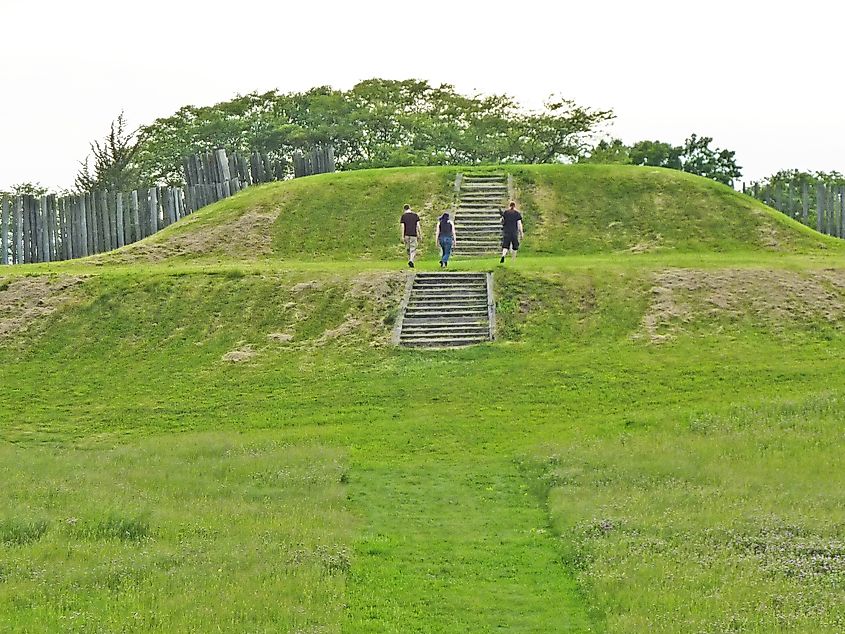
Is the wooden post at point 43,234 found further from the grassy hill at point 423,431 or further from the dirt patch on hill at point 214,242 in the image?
the grassy hill at point 423,431

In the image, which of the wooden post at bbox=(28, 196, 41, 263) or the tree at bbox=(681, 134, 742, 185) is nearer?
the wooden post at bbox=(28, 196, 41, 263)

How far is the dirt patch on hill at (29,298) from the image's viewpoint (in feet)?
79.5

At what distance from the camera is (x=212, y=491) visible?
559 inches

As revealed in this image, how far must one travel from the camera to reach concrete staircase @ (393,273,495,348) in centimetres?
2300

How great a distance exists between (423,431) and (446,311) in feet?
22.4

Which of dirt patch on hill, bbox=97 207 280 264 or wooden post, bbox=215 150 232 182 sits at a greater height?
wooden post, bbox=215 150 232 182

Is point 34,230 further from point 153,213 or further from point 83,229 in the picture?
point 153,213

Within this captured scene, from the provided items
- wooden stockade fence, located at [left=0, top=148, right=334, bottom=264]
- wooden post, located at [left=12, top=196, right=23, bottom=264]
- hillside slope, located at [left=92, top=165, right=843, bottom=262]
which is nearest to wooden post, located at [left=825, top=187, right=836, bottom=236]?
hillside slope, located at [left=92, top=165, right=843, bottom=262]

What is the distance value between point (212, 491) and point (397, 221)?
1968 centimetres

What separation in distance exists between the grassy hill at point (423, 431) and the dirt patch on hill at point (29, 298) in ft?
0.23

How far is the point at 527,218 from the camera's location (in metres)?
33.3

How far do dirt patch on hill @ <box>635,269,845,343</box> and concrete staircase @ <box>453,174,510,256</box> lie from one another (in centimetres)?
685

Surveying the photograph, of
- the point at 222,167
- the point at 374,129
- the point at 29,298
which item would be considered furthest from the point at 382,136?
the point at 29,298

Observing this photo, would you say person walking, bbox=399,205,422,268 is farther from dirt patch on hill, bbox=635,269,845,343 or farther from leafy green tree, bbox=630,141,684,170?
leafy green tree, bbox=630,141,684,170
